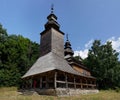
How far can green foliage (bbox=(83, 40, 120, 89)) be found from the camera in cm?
3198

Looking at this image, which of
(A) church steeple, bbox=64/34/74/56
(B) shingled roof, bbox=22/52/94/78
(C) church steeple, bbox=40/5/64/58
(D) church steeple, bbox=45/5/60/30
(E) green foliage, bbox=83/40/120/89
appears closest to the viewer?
(B) shingled roof, bbox=22/52/94/78

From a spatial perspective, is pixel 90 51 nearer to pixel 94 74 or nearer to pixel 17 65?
pixel 94 74

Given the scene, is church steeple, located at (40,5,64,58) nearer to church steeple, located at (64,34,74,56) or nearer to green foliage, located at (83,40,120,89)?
church steeple, located at (64,34,74,56)

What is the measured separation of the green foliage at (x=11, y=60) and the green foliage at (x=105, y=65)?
16.3m

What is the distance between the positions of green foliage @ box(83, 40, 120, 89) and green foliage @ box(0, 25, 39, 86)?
16330 mm

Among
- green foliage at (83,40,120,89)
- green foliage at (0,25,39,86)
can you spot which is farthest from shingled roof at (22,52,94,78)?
green foliage at (83,40,120,89)

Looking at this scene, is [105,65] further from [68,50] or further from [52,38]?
[52,38]

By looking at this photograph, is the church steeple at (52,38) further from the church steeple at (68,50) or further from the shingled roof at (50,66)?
the church steeple at (68,50)

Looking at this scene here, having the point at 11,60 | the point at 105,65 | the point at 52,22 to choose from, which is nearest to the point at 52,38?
the point at 52,22

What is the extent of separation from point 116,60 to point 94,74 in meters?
6.39

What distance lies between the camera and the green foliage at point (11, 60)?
32.3 metres

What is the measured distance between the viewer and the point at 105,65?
32812mm

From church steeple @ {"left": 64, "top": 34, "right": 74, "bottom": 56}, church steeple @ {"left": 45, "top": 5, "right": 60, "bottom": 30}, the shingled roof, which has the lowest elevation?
the shingled roof

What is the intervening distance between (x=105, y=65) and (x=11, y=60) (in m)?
22.5
